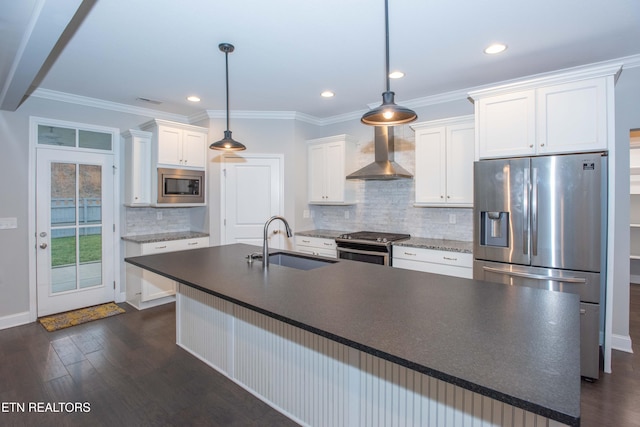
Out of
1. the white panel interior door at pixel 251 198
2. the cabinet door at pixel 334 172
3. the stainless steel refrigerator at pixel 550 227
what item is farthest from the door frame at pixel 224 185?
the stainless steel refrigerator at pixel 550 227

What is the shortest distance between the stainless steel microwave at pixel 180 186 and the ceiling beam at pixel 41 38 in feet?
5.17

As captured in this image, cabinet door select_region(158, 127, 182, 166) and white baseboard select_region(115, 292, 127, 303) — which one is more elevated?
cabinet door select_region(158, 127, 182, 166)

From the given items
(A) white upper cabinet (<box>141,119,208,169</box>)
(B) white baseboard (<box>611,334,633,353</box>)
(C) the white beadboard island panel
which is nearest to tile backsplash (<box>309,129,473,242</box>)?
(B) white baseboard (<box>611,334,633,353</box>)

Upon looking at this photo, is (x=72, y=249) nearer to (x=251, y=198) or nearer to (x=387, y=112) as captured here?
(x=251, y=198)

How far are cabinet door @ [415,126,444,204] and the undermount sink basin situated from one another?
1.79 meters

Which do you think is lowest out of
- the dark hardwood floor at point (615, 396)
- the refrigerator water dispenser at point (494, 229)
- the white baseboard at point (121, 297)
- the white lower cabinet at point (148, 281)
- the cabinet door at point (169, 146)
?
the dark hardwood floor at point (615, 396)

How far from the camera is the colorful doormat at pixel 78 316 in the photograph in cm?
365

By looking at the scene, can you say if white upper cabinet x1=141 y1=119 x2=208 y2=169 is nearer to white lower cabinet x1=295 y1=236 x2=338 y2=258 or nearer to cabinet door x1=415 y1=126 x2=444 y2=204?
white lower cabinet x1=295 y1=236 x2=338 y2=258

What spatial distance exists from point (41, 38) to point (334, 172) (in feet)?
10.8

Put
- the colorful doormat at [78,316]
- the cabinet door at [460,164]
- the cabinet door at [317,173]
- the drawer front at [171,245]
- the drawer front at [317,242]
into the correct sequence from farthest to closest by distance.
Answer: the cabinet door at [317,173] → the drawer front at [317,242] → the drawer front at [171,245] → the colorful doormat at [78,316] → the cabinet door at [460,164]

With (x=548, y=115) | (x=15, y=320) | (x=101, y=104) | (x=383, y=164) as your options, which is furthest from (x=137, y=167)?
(x=548, y=115)

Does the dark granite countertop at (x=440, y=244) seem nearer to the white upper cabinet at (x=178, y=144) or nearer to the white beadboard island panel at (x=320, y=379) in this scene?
the white beadboard island panel at (x=320, y=379)

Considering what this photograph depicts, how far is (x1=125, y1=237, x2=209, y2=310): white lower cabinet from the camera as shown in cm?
413

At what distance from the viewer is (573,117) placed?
270 centimetres
